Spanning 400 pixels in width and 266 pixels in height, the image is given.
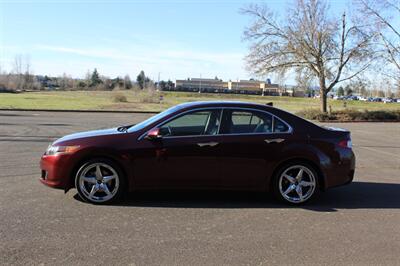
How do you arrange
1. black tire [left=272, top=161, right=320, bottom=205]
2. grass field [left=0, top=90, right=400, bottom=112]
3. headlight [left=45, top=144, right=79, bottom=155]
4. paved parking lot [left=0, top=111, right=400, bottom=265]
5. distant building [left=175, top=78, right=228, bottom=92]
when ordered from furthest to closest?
distant building [left=175, top=78, right=228, bottom=92], grass field [left=0, top=90, right=400, bottom=112], black tire [left=272, top=161, right=320, bottom=205], headlight [left=45, top=144, right=79, bottom=155], paved parking lot [left=0, top=111, right=400, bottom=265]

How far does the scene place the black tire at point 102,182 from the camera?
21.5ft

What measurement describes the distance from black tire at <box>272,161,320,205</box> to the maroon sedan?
0.01m

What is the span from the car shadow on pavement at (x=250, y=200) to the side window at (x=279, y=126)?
42.4 inches

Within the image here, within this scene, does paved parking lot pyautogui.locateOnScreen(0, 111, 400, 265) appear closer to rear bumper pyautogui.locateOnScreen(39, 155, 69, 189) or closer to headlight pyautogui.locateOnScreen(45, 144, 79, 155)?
rear bumper pyautogui.locateOnScreen(39, 155, 69, 189)

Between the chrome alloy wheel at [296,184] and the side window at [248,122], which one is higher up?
the side window at [248,122]

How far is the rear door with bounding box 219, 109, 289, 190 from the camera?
262 inches

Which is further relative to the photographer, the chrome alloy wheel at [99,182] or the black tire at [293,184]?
the black tire at [293,184]

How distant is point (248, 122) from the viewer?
6879mm

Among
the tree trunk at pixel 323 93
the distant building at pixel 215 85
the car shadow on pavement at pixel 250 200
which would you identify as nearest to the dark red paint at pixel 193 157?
the car shadow on pavement at pixel 250 200

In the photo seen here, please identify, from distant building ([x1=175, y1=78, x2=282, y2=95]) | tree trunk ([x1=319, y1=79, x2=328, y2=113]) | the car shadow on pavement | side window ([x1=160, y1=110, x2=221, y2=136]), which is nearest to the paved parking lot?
the car shadow on pavement

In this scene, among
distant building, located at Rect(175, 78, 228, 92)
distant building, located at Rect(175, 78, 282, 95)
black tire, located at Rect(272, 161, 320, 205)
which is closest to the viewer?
black tire, located at Rect(272, 161, 320, 205)

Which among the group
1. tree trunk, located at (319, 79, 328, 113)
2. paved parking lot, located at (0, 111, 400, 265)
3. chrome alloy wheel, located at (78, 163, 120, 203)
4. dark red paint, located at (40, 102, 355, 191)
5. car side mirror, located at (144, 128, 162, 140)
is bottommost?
paved parking lot, located at (0, 111, 400, 265)

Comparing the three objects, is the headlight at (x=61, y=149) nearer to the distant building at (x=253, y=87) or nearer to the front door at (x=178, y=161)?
the front door at (x=178, y=161)

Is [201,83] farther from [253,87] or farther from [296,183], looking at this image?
[296,183]
